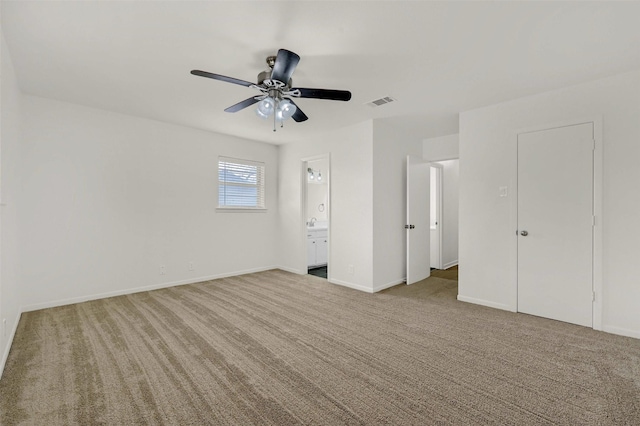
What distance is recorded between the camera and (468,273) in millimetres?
3844

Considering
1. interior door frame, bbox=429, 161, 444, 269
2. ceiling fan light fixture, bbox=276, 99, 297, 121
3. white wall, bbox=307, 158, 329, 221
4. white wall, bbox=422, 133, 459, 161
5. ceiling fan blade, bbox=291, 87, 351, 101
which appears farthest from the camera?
white wall, bbox=307, 158, 329, 221

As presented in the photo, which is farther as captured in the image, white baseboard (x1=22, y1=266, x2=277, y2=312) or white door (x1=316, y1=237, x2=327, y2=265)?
white door (x1=316, y1=237, x2=327, y2=265)

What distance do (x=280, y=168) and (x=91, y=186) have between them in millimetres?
3166

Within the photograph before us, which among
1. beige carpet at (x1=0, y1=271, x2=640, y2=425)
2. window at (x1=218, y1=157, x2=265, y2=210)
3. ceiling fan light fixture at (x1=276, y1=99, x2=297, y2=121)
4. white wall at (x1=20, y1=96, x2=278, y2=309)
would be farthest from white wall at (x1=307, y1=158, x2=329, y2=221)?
ceiling fan light fixture at (x1=276, y1=99, x2=297, y2=121)

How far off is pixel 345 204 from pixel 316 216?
2523mm

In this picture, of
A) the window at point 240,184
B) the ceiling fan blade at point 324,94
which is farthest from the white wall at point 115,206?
the ceiling fan blade at point 324,94

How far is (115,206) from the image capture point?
4059 millimetres

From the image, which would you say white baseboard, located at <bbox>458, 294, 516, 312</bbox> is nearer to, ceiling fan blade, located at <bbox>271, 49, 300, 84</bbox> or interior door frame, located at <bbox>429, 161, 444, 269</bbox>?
interior door frame, located at <bbox>429, 161, 444, 269</bbox>

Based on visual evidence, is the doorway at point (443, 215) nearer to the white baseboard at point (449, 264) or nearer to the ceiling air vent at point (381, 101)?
the white baseboard at point (449, 264)

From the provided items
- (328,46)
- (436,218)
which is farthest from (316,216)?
Result: (328,46)

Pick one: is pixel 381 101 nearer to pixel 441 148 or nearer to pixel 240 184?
pixel 441 148

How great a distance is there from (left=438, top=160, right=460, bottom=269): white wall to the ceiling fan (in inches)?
171

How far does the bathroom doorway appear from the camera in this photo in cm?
558

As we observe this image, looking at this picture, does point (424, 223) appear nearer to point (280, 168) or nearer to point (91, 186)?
point (280, 168)
